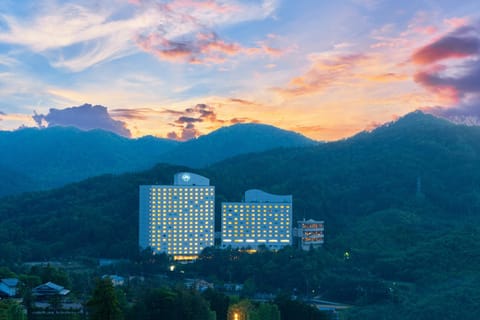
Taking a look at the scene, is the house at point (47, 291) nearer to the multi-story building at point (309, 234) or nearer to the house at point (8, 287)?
the house at point (8, 287)

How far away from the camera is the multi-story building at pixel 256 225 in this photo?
7919 cm

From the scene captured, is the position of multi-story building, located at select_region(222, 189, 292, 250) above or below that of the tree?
above

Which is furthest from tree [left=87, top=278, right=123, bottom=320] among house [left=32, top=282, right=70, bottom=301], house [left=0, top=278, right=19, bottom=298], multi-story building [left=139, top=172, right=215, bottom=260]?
multi-story building [left=139, top=172, right=215, bottom=260]

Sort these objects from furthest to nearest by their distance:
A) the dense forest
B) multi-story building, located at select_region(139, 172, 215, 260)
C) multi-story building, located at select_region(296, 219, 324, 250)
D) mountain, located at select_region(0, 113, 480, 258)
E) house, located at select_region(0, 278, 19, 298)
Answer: mountain, located at select_region(0, 113, 480, 258)
multi-story building, located at select_region(296, 219, 324, 250)
multi-story building, located at select_region(139, 172, 215, 260)
the dense forest
house, located at select_region(0, 278, 19, 298)

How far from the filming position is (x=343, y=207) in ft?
315

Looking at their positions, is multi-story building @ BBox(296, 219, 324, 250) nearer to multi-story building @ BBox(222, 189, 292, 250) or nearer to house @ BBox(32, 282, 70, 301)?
multi-story building @ BBox(222, 189, 292, 250)

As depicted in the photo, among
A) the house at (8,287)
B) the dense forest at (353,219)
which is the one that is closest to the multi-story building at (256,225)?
the dense forest at (353,219)

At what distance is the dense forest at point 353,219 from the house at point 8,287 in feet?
81.8

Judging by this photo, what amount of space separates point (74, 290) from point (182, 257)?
97.6ft

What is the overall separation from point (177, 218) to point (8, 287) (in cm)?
3587

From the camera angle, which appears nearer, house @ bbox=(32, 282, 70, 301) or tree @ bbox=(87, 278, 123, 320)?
tree @ bbox=(87, 278, 123, 320)

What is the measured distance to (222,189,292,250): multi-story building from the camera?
7919 cm

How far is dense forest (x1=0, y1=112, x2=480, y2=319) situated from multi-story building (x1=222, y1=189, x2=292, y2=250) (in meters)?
4.48

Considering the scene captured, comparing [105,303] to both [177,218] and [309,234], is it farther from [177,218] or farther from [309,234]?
[309,234]
